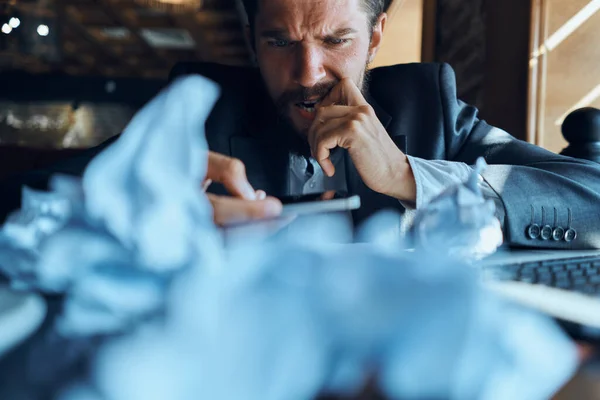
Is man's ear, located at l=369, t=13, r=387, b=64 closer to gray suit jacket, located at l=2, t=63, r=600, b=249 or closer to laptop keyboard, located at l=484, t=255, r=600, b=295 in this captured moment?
gray suit jacket, located at l=2, t=63, r=600, b=249

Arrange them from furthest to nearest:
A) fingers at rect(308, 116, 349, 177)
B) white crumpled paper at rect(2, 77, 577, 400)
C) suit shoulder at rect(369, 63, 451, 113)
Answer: suit shoulder at rect(369, 63, 451, 113)
fingers at rect(308, 116, 349, 177)
white crumpled paper at rect(2, 77, 577, 400)

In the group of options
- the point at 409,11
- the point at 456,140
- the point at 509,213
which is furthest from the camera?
the point at 409,11

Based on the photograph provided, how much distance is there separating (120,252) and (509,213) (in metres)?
0.63

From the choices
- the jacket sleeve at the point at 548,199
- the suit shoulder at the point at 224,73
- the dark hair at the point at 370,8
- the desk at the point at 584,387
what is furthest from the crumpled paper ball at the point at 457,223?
the suit shoulder at the point at 224,73

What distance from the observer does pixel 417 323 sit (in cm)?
17

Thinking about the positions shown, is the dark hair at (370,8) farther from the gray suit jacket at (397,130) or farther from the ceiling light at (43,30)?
the ceiling light at (43,30)

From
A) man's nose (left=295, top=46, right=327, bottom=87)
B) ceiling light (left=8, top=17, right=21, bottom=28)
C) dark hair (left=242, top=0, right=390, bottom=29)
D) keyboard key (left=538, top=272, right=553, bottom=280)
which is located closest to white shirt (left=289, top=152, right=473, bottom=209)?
keyboard key (left=538, top=272, right=553, bottom=280)

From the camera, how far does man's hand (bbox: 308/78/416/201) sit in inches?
30.5

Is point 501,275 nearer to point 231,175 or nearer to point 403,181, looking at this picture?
point 231,175

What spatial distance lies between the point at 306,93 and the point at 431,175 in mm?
411

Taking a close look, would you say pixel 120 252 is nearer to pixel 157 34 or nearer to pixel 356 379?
pixel 356 379

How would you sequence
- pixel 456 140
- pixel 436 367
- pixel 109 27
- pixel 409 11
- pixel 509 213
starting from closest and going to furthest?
pixel 436 367
pixel 509 213
pixel 456 140
pixel 409 11
pixel 109 27

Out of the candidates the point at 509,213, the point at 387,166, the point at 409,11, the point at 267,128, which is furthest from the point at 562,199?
the point at 409,11

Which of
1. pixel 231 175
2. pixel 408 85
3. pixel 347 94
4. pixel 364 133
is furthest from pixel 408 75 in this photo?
pixel 231 175
